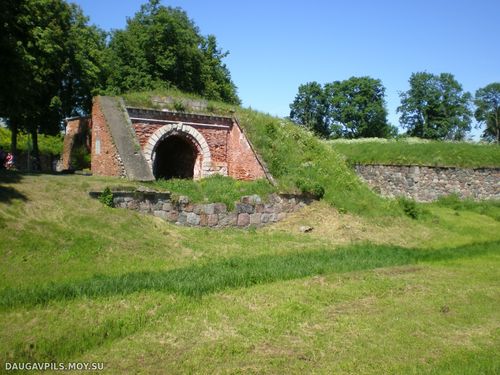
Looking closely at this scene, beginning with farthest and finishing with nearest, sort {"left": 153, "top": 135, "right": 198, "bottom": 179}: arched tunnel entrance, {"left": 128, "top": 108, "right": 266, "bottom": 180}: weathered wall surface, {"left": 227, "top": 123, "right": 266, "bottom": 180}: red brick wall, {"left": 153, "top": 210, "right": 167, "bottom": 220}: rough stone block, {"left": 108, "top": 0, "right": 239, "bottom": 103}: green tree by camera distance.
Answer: {"left": 108, "top": 0, "right": 239, "bottom": 103}: green tree → {"left": 153, "top": 135, "right": 198, "bottom": 179}: arched tunnel entrance → {"left": 227, "top": 123, "right": 266, "bottom": 180}: red brick wall → {"left": 128, "top": 108, "right": 266, "bottom": 180}: weathered wall surface → {"left": 153, "top": 210, "right": 167, "bottom": 220}: rough stone block

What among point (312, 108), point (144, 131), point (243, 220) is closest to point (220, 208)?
point (243, 220)

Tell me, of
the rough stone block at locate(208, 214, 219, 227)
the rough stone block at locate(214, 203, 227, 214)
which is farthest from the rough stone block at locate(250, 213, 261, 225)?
the rough stone block at locate(208, 214, 219, 227)

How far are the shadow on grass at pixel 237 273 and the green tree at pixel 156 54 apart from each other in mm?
21340

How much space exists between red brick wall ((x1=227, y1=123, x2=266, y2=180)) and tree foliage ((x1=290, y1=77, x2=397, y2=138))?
4129 cm

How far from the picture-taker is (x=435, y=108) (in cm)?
6044

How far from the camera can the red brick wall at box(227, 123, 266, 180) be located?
728 inches

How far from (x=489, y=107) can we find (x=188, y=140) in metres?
56.4

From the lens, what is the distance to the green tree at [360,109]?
2446 inches

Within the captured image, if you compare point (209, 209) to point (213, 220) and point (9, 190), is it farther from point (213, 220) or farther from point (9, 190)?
point (9, 190)

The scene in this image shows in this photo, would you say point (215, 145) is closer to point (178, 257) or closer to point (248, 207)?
point (248, 207)

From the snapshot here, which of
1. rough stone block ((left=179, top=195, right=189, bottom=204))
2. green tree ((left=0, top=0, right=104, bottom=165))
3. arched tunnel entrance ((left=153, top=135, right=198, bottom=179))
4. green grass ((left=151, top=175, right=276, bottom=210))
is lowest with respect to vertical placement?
rough stone block ((left=179, top=195, right=189, bottom=204))

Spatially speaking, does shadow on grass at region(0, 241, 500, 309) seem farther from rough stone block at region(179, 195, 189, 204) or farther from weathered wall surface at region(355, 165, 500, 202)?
weathered wall surface at region(355, 165, 500, 202)

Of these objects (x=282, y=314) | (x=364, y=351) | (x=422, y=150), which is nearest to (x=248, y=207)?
(x=282, y=314)

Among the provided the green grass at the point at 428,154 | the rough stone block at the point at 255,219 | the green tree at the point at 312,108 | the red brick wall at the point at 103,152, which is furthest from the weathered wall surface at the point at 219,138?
the green tree at the point at 312,108
